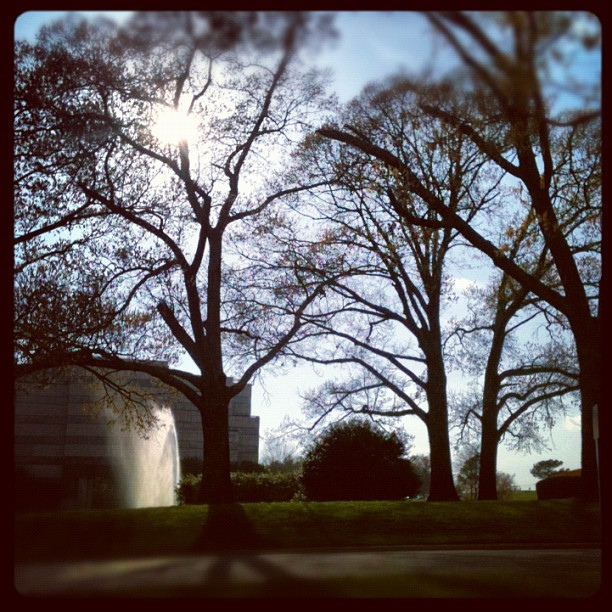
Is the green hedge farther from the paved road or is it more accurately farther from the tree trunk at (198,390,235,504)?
the paved road

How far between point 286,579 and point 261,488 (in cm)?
1540

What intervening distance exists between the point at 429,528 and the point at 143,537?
629cm

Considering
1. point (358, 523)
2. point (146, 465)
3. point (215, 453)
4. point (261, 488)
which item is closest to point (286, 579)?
point (358, 523)

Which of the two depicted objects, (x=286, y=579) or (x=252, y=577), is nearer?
(x=286, y=579)

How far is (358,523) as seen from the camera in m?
11.5

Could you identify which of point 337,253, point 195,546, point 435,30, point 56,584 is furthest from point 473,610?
point 337,253

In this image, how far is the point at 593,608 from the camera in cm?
456

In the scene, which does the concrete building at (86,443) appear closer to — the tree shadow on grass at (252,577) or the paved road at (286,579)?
the tree shadow on grass at (252,577)

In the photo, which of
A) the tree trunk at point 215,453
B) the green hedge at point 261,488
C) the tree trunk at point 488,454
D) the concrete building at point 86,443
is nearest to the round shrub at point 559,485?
the tree trunk at point 488,454

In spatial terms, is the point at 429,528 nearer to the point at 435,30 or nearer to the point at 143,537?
the point at 143,537

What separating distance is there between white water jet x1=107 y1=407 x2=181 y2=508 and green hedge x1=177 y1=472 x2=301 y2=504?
146 cm

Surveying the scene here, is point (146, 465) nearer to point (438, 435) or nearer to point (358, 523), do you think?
point (438, 435)

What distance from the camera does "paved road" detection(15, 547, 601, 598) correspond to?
4.72m

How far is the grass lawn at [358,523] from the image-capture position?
29.1 ft
